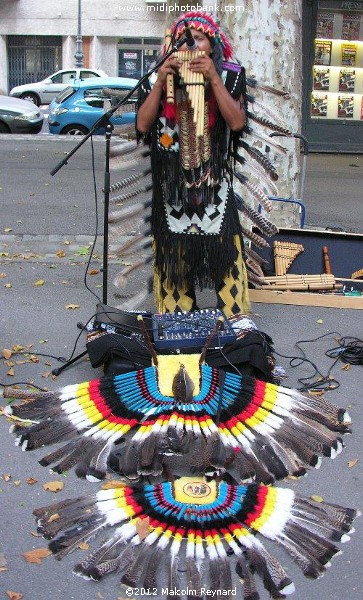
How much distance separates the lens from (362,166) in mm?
14227

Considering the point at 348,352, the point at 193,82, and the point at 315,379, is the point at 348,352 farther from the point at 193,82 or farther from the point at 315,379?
the point at 193,82

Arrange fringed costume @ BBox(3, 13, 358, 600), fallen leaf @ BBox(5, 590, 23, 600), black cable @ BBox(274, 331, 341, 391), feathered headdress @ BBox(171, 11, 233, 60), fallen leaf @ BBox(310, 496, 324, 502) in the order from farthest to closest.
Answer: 1. black cable @ BBox(274, 331, 341, 391)
2. feathered headdress @ BBox(171, 11, 233, 60)
3. fallen leaf @ BBox(310, 496, 324, 502)
4. fringed costume @ BBox(3, 13, 358, 600)
5. fallen leaf @ BBox(5, 590, 23, 600)

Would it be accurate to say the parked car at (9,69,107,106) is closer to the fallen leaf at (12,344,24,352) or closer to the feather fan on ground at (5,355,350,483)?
the fallen leaf at (12,344,24,352)

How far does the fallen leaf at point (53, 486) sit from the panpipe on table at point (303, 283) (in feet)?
9.02

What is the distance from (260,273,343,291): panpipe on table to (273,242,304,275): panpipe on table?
159mm

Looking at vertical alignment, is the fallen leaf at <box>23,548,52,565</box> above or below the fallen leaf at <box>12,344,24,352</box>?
below

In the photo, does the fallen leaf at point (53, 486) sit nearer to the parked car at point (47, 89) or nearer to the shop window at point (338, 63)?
the shop window at point (338, 63)

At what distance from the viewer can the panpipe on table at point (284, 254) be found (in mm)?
6129

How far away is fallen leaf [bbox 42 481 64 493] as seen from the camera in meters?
3.54

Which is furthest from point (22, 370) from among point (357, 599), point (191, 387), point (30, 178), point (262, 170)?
point (30, 178)

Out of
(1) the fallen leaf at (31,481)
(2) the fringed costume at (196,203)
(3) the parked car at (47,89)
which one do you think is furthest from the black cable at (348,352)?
(3) the parked car at (47,89)

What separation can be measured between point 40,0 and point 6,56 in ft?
8.84

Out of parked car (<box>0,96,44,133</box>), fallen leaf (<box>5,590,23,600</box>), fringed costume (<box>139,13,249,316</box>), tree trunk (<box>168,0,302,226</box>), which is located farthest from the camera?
parked car (<box>0,96,44,133</box>)

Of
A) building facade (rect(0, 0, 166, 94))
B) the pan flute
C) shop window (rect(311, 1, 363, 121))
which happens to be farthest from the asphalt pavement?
building facade (rect(0, 0, 166, 94))
